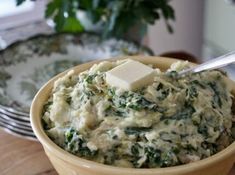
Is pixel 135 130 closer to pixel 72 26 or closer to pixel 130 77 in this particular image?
pixel 130 77

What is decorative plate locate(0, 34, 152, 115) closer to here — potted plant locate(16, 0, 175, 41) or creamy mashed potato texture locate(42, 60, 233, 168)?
potted plant locate(16, 0, 175, 41)

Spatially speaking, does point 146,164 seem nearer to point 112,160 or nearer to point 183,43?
point 112,160

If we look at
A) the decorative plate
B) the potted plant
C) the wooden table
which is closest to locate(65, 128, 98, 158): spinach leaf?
the wooden table

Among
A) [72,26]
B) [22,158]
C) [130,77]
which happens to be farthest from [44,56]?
[130,77]

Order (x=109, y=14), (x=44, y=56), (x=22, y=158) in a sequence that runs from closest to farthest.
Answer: (x=22, y=158)
(x=44, y=56)
(x=109, y=14)

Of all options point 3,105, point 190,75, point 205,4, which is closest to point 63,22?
point 3,105
